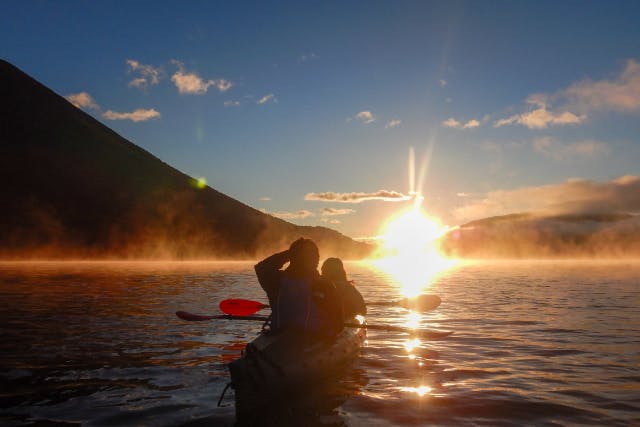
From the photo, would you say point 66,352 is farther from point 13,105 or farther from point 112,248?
point 13,105

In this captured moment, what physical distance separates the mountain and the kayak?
118m

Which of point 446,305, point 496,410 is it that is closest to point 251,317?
point 496,410

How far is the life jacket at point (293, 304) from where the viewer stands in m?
9.32

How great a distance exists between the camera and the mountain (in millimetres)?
122188

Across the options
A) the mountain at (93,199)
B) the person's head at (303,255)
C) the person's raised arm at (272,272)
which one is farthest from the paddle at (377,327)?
the mountain at (93,199)

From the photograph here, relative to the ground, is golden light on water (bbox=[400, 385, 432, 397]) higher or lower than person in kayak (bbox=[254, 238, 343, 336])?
lower

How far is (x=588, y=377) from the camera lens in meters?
9.80

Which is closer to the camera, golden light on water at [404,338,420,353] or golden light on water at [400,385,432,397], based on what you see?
golden light on water at [400,385,432,397]

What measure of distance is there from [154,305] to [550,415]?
17.9m

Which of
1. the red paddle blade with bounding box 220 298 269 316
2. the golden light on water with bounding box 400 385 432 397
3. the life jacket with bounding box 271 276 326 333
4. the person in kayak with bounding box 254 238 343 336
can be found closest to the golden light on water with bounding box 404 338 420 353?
the golden light on water with bounding box 400 385 432 397

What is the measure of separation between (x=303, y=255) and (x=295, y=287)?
24.1 inches

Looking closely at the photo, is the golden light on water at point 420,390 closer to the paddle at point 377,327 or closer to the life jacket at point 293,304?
the paddle at point 377,327

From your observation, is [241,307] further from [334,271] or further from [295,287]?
[295,287]

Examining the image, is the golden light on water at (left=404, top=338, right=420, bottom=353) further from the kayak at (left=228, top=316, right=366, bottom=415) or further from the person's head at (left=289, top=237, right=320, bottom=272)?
the person's head at (left=289, top=237, right=320, bottom=272)
